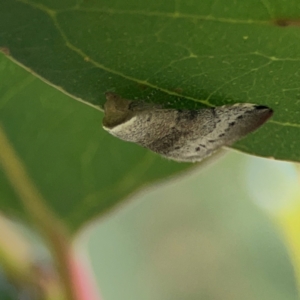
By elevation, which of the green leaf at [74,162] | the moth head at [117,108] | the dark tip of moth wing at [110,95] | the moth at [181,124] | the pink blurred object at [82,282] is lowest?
the pink blurred object at [82,282]

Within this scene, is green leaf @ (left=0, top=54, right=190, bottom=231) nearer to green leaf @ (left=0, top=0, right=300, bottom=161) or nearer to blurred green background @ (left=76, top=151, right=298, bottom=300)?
green leaf @ (left=0, top=0, right=300, bottom=161)

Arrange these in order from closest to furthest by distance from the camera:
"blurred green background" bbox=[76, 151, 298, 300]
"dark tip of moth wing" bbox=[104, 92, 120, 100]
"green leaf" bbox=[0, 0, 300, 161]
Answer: "green leaf" bbox=[0, 0, 300, 161], "dark tip of moth wing" bbox=[104, 92, 120, 100], "blurred green background" bbox=[76, 151, 298, 300]

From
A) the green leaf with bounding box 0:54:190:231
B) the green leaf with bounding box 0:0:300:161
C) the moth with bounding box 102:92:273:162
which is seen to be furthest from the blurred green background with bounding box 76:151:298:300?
the green leaf with bounding box 0:0:300:161

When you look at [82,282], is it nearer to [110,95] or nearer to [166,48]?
[110,95]

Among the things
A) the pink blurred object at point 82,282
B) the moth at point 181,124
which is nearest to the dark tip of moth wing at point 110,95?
the moth at point 181,124

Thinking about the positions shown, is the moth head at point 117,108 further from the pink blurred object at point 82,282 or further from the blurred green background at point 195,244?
the blurred green background at point 195,244
